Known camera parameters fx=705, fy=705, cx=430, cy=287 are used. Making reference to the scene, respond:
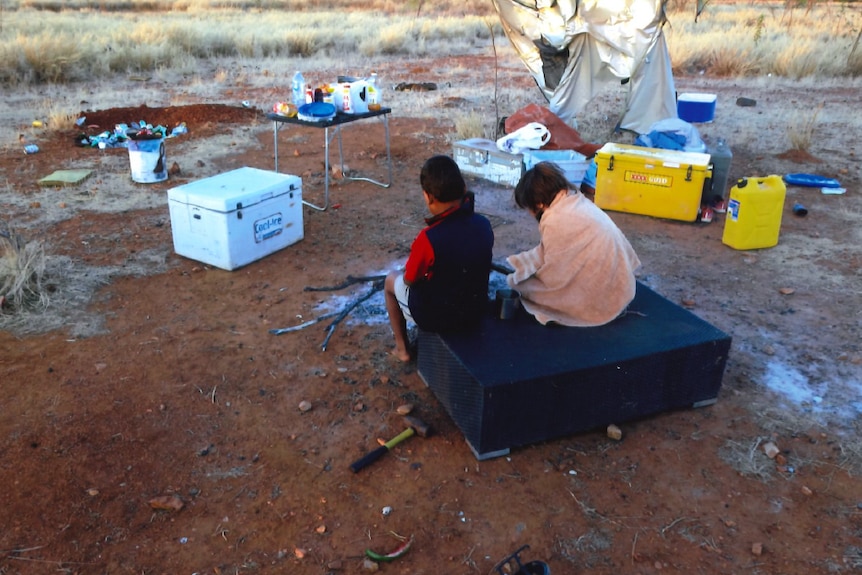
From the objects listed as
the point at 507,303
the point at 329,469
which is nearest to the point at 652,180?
the point at 507,303

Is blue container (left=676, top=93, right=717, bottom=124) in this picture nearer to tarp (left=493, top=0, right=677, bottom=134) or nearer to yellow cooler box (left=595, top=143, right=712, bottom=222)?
tarp (left=493, top=0, right=677, bottom=134)

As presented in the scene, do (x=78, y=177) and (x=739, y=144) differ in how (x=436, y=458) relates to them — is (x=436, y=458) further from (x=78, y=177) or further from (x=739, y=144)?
(x=739, y=144)

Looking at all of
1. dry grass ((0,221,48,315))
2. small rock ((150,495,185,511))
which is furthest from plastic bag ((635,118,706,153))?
small rock ((150,495,185,511))

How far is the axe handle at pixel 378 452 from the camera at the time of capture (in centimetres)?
311

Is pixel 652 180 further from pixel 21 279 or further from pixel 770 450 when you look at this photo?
pixel 21 279

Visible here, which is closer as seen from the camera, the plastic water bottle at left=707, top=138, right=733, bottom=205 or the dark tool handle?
the dark tool handle

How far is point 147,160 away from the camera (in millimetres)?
7098

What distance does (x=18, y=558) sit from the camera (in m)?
2.64

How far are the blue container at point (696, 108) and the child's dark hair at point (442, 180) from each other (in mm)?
6919

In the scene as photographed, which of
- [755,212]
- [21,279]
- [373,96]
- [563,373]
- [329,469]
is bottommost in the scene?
[329,469]

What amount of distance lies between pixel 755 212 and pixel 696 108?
422 centimetres

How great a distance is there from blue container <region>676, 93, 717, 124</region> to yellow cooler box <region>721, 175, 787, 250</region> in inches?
158

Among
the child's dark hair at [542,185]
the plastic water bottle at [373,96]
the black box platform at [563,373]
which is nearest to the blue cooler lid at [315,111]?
the plastic water bottle at [373,96]

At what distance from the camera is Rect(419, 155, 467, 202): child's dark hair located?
326 centimetres
